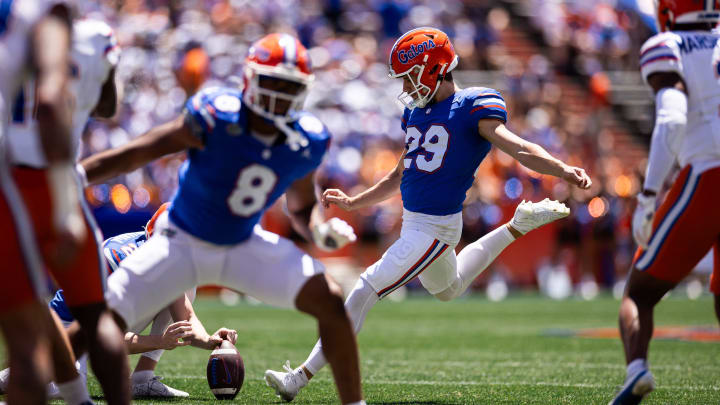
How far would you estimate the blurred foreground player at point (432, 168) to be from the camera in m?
5.34

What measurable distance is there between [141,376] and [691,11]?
135 inches

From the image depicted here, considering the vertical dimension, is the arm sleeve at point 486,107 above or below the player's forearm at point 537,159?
above

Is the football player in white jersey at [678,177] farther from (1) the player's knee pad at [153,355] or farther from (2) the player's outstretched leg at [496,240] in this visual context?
(1) the player's knee pad at [153,355]

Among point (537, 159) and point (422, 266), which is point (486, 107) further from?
point (422, 266)

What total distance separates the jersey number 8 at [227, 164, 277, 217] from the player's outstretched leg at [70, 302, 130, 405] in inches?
26.0

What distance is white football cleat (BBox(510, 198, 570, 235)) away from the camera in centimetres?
558

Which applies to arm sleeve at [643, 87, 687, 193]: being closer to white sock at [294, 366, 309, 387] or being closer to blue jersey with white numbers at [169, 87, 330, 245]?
blue jersey with white numbers at [169, 87, 330, 245]

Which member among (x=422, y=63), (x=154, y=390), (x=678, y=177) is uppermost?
(x=422, y=63)

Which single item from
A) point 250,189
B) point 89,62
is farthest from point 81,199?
point 250,189

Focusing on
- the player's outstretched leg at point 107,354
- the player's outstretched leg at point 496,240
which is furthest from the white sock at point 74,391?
the player's outstretched leg at point 496,240

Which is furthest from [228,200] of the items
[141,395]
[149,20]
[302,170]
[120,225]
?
[149,20]

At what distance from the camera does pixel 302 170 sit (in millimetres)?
3957

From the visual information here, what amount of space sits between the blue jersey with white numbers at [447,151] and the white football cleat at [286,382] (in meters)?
1.21

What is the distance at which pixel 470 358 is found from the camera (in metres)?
7.41
